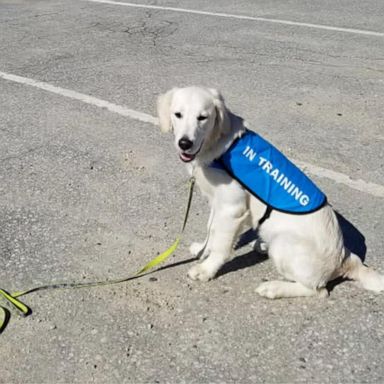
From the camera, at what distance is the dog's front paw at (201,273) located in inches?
147

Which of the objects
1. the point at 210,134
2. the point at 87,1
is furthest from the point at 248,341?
the point at 87,1

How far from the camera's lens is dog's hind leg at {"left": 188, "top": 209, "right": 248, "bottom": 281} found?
3.61 meters

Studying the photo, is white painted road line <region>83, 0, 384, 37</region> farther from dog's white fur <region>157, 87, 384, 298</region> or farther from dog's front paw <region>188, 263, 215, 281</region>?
dog's front paw <region>188, 263, 215, 281</region>

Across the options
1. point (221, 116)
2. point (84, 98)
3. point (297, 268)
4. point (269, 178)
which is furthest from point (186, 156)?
point (84, 98)

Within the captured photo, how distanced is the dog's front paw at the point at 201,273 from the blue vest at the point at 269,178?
2.11 feet

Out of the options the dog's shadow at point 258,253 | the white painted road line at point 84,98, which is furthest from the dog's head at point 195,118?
the white painted road line at point 84,98

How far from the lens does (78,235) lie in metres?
4.27

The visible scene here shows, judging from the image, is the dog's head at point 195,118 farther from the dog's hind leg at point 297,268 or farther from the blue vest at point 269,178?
the dog's hind leg at point 297,268

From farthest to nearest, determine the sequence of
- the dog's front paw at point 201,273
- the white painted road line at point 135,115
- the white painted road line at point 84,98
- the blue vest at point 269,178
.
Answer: the white painted road line at point 84,98, the white painted road line at point 135,115, the dog's front paw at point 201,273, the blue vest at point 269,178

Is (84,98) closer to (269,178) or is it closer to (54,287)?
(54,287)

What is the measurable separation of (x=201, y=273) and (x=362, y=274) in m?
1.05

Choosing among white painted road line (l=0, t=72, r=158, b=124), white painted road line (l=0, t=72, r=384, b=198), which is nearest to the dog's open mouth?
white painted road line (l=0, t=72, r=384, b=198)

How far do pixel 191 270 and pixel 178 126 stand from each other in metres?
1.01

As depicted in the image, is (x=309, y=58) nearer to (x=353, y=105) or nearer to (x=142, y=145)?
(x=353, y=105)
